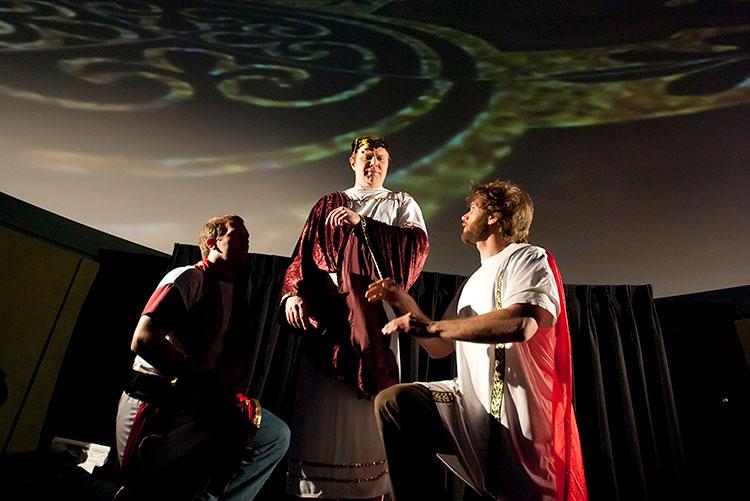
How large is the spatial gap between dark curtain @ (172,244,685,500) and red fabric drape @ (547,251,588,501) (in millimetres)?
1449

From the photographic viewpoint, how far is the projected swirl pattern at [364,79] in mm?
2977

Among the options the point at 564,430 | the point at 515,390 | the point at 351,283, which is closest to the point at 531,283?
the point at 515,390

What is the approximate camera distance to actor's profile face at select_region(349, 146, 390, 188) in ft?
6.23

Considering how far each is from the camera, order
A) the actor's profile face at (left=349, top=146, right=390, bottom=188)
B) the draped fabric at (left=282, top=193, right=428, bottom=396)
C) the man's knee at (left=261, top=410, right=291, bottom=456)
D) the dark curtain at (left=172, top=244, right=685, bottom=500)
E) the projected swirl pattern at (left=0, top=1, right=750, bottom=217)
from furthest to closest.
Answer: the projected swirl pattern at (left=0, top=1, right=750, bottom=217)
the dark curtain at (left=172, top=244, right=685, bottom=500)
the actor's profile face at (left=349, top=146, right=390, bottom=188)
the man's knee at (left=261, top=410, right=291, bottom=456)
the draped fabric at (left=282, top=193, right=428, bottom=396)

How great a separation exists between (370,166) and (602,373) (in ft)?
6.51

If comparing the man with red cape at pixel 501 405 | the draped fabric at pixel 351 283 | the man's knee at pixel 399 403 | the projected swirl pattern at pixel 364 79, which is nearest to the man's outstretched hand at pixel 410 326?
the man with red cape at pixel 501 405

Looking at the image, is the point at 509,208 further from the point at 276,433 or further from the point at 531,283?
the point at 276,433

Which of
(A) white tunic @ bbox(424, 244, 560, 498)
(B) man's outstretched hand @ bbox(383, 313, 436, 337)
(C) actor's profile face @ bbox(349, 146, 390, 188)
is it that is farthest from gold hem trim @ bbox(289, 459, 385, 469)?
(C) actor's profile face @ bbox(349, 146, 390, 188)

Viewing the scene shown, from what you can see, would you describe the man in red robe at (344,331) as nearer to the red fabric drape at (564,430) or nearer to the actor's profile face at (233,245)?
the actor's profile face at (233,245)

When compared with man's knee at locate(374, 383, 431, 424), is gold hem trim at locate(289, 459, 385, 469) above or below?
below

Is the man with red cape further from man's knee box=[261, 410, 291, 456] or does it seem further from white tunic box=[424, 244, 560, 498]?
man's knee box=[261, 410, 291, 456]

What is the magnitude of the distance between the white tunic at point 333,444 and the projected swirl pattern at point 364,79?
70.7 inches

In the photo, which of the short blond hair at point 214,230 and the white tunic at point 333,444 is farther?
the short blond hair at point 214,230

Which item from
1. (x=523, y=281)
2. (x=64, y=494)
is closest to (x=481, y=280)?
(x=523, y=281)
